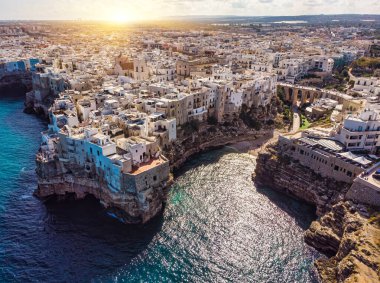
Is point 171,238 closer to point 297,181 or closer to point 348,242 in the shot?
point 348,242

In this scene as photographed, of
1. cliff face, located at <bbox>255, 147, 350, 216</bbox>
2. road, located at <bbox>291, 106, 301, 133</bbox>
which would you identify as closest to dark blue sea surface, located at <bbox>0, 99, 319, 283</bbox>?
cliff face, located at <bbox>255, 147, 350, 216</bbox>

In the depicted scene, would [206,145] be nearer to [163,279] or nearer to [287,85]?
[163,279]

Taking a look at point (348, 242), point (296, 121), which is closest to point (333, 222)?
point (348, 242)

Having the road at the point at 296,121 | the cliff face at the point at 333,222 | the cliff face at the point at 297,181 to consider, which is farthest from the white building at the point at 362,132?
the road at the point at 296,121

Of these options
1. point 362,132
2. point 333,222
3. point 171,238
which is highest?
point 362,132

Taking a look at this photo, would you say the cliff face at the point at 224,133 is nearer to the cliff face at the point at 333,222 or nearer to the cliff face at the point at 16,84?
the cliff face at the point at 333,222

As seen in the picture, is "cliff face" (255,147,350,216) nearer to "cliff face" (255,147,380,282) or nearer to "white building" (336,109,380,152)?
"cliff face" (255,147,380,282)

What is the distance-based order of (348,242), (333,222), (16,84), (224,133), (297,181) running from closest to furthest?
Result: (348,242)
(333,222)
(297,181)
(224,133)
(16,84)
